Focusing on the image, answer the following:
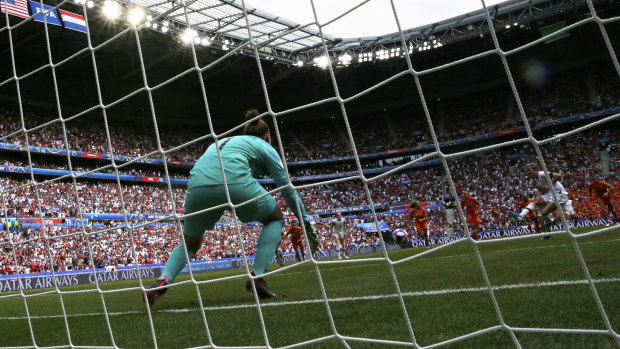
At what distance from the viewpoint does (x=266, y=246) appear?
3451mm

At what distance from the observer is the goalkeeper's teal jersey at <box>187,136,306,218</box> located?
10.5 ft

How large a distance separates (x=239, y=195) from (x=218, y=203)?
20 cm

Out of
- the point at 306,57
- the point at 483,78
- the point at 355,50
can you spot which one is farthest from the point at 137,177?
the point at 483,78

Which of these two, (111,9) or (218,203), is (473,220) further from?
(111,9)

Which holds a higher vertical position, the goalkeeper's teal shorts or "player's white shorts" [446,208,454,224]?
the goalkeeper's teal shorts

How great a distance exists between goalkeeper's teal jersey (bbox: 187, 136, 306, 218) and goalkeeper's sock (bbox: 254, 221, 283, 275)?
38 cm

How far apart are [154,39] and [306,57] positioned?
8.12 meters

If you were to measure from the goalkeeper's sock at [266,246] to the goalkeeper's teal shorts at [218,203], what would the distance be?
4.4 inches

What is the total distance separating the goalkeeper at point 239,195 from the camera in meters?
3.20

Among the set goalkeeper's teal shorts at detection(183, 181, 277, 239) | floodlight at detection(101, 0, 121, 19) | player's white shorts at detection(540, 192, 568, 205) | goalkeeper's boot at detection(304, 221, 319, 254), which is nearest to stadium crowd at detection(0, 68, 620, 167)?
floodlight at detection(101, 0, 121, 19)

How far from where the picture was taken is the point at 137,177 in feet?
78.1

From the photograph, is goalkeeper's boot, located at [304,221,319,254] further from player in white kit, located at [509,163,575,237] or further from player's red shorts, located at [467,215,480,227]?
player's red shorts, located at [467,215,480,227]

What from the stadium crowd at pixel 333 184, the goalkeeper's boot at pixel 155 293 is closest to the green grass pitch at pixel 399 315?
the goalkeeper's boot at pixel 155 293

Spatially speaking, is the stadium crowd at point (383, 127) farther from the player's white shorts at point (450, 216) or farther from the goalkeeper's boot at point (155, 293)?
the goalkeeper's boot at point (155, 293)
